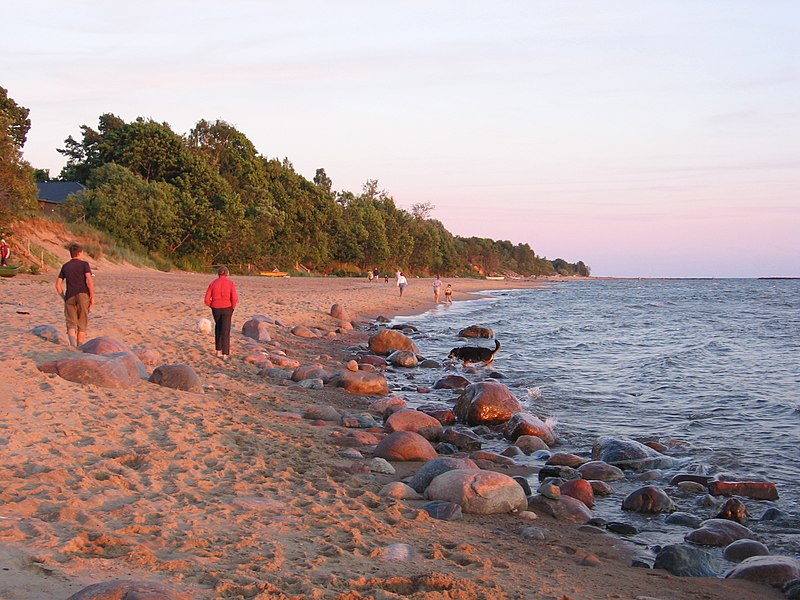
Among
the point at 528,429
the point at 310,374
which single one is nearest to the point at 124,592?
the point at 528,429

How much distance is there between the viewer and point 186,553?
170 inches

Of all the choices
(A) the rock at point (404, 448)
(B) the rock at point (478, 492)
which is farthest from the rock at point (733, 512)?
(A) the rock at point (404, 448)

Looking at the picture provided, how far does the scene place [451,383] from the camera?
13.5 metres

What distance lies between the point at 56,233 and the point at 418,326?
68.6 feet

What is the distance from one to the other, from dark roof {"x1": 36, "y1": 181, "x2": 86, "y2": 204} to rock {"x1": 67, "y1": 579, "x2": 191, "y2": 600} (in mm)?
48301

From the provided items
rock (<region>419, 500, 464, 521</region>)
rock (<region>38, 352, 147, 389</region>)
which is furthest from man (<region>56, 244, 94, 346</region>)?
rock (<region>419, 500, 464, 521</region>)

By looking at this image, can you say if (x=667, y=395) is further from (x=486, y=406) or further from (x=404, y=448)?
(x=404, y=448)

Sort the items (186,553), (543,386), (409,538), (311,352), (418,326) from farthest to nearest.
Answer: (418,326) → (311,352) → (543,386) → (409,538) → (186,553)

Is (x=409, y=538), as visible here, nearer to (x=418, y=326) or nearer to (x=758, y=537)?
(x=758, y=537)

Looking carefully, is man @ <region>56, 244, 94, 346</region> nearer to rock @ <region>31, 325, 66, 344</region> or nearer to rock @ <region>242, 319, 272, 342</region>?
rock @ <region>31, 325, 66, 344</region>

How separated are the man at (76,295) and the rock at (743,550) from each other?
9418 mm

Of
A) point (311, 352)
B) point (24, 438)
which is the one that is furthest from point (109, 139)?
point (24, 438)

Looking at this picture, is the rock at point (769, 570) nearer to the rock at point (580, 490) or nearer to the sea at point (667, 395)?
the sea at point (667, 395)

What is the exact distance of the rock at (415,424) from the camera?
9148mm
